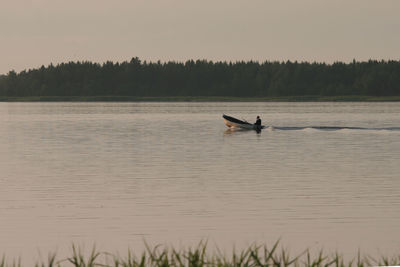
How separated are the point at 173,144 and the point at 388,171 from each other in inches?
935

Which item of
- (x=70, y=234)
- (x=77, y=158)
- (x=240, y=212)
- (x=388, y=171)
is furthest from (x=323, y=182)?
(x=77, y=158)

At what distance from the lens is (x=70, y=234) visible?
20.9 m

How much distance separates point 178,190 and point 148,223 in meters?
7.38

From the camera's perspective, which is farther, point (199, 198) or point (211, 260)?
point (199, 198)

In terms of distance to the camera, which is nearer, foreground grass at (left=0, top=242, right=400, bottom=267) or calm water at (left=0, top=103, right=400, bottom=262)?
foreground grass at (left=0, top=242, right=400, bottom=267)

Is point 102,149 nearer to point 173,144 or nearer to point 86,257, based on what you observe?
point 173,144

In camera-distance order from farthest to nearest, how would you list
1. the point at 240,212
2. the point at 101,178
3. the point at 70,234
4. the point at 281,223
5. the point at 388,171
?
the point at 388,171 → the point at 101,178 → the point at 240,212 → the point at 281,223 → the point at 70,234

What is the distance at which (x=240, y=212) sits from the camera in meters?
24.3

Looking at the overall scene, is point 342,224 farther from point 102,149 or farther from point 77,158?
point 102,149

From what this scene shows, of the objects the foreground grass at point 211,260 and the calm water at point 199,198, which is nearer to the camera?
the foreground grass at point 211,260

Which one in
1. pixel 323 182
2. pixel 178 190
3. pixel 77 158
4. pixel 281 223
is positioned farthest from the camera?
pixel 77 158

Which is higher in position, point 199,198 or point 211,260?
point 211,260

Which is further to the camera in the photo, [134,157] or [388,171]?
[134,157]

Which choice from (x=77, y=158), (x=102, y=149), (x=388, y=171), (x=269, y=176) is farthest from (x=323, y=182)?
(x=102, y=149)
